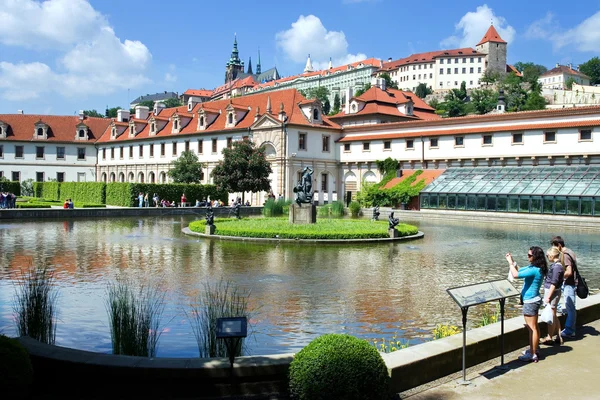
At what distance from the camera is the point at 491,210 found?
44.7 m

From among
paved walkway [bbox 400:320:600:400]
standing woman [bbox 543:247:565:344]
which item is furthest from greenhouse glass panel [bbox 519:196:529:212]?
paved walkway [bbox 400:320:600:400]

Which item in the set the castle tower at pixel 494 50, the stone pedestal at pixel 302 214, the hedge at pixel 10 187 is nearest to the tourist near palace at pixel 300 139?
the hedge at pixel 10 187

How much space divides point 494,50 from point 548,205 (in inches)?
4955

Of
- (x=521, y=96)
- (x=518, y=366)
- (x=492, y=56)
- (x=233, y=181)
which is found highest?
(x=492, y=56)

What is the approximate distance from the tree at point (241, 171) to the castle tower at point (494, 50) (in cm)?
12036

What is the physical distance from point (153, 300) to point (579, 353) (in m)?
8.01

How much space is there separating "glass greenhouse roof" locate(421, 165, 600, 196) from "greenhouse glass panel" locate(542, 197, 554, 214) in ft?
1.26

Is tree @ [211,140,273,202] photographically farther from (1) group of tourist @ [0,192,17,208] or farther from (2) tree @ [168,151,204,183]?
(1) group of tourist @ [0,192,17,208]

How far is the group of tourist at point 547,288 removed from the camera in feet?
25.9

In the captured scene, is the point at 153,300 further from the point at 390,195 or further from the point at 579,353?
the point at 390,195

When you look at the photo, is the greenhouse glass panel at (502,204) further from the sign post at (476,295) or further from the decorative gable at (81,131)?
the decorative gable at (81,131)

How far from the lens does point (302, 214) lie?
28.6 m

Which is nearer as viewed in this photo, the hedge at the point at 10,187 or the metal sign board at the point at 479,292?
the metal sign board at the point at 479,292

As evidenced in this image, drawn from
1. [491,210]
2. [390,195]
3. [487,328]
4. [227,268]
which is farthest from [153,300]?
[390,195]
